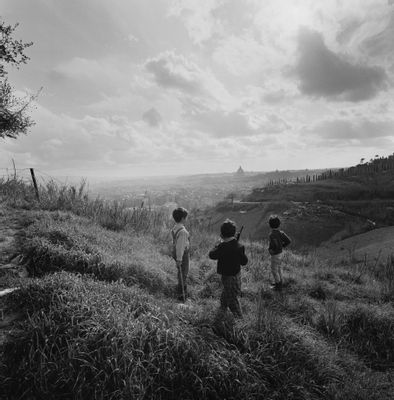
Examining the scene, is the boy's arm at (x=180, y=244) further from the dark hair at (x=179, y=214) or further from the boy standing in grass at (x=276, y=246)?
the boy standing in grass at (x=276, y=246)

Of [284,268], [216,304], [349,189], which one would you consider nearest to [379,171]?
[349,189]

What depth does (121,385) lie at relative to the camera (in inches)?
120

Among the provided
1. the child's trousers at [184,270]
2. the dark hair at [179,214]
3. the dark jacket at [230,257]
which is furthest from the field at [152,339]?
the dark hair at [179,214]

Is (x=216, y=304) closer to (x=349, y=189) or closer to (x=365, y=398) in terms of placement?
(x=365, y=398)

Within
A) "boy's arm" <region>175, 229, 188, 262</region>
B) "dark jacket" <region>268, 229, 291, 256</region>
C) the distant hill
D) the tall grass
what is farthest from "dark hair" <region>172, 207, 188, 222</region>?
the distant hill

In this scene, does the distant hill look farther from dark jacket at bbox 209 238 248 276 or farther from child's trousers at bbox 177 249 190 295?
dark jacket at bbox 209 238 248 276

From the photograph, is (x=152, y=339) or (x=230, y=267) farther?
(x=230, y=267)

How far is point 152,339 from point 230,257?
219 cm

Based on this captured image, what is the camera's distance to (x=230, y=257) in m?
5.34

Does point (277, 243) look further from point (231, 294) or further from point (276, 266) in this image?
point (231, 294)

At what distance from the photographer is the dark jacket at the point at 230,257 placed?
532 cm

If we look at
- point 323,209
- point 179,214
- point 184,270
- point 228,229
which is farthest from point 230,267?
point 323,209

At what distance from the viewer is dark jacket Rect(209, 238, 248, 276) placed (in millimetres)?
5320

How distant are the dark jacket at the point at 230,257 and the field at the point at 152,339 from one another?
0.80 m
